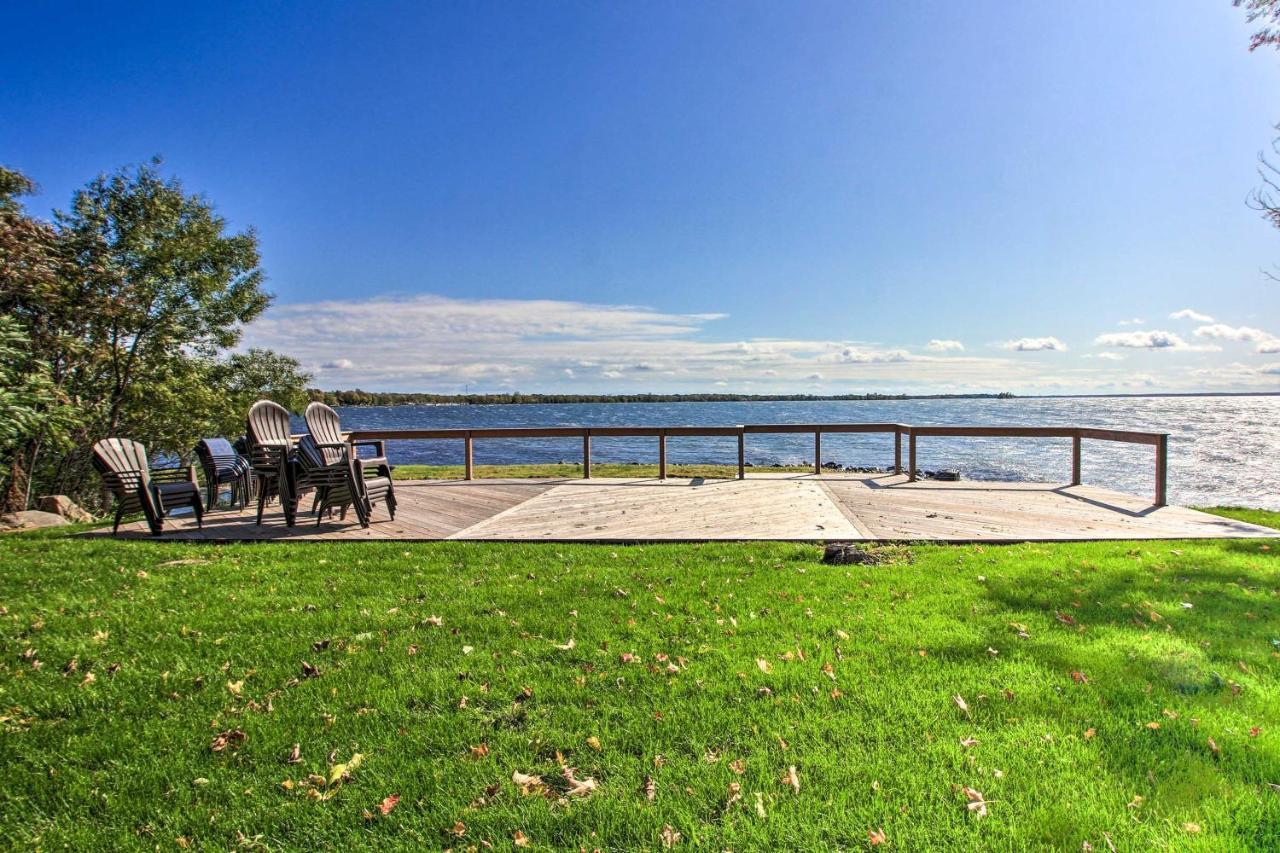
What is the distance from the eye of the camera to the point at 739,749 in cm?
228

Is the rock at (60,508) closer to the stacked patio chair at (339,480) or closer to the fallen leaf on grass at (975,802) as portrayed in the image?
the stacked patio chair at (339,480)

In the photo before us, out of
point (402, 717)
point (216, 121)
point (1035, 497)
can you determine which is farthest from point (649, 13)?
point (402, 717)

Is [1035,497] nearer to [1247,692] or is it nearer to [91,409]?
[1247,692]

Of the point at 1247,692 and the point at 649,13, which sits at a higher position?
the point at 649,13

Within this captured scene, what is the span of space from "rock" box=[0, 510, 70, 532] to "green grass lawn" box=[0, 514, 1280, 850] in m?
4.29

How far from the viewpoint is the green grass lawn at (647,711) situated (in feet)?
6.28

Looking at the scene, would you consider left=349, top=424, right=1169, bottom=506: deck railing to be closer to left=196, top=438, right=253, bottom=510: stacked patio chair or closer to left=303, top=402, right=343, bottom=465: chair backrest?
left=303, top=402, right=343, bottom=465: chair backrest

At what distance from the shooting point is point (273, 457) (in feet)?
24.5

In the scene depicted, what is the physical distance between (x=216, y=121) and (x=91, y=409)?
650 centimetres

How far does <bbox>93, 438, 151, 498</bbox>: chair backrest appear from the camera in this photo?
247 inches

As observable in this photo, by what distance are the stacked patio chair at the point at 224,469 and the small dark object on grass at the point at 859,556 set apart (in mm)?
7661

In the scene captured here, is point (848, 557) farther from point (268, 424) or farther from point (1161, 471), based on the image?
point (268, 424)

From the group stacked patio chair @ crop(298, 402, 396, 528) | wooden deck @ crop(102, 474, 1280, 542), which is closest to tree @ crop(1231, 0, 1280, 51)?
wooden deck @ crop(102, 474, 1280, 542)

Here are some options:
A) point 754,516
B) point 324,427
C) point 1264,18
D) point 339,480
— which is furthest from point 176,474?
point 1264,18
